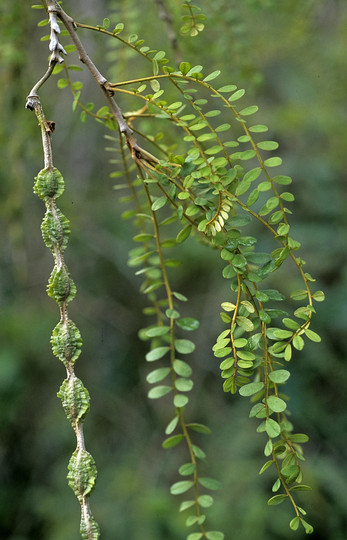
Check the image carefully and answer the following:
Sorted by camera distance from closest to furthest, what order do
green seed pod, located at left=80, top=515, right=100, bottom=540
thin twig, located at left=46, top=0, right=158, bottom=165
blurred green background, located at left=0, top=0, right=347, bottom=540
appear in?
green seed pod, located at left=80, top=515, right=100, bottom=540 < thin twig, located at left=46, top=0, right=158, bottom=165 < blurred green background, located at left=0, top=0, right=347, bottom=540

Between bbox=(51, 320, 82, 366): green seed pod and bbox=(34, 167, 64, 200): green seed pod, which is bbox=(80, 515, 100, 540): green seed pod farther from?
bbox=(34, 167, 64, 200): green seed pod

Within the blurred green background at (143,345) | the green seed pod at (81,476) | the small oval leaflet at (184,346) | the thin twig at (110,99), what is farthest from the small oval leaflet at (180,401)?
the blurred green background at (143,345)

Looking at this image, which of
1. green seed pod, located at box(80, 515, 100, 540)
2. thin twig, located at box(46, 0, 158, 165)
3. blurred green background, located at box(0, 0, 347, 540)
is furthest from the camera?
blurred green background, located at box(0, 0, 347, 540)

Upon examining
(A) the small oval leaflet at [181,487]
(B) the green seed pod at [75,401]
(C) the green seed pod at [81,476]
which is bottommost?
(A) the small oval leaflet at [181,487]

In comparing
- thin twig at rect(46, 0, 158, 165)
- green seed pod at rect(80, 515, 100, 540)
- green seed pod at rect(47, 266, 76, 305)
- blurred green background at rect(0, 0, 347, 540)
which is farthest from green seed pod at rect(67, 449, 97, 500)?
blurred green background at rect(0, 0, 347, 540)

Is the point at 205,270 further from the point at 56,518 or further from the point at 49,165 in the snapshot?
the point at 49,165

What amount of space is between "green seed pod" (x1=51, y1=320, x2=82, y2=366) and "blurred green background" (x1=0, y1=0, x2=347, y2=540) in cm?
92

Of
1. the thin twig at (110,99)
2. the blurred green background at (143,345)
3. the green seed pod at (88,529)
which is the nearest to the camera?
the green seed pod at (88,529)

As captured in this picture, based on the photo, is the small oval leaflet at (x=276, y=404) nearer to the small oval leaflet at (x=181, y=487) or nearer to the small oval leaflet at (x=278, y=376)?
the small oval leaflet at (x=278, y=376)

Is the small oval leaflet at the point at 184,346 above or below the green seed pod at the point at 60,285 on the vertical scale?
below

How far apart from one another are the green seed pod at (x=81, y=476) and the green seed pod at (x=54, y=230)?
19cm

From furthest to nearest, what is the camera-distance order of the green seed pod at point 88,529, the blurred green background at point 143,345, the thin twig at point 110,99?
the blurred green background at point 143,345 → the thin twig at point 110,99 → the green seed pod at point 88,529

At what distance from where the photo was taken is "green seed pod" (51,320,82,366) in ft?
1.70

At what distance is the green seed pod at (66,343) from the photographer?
1.70 feet
